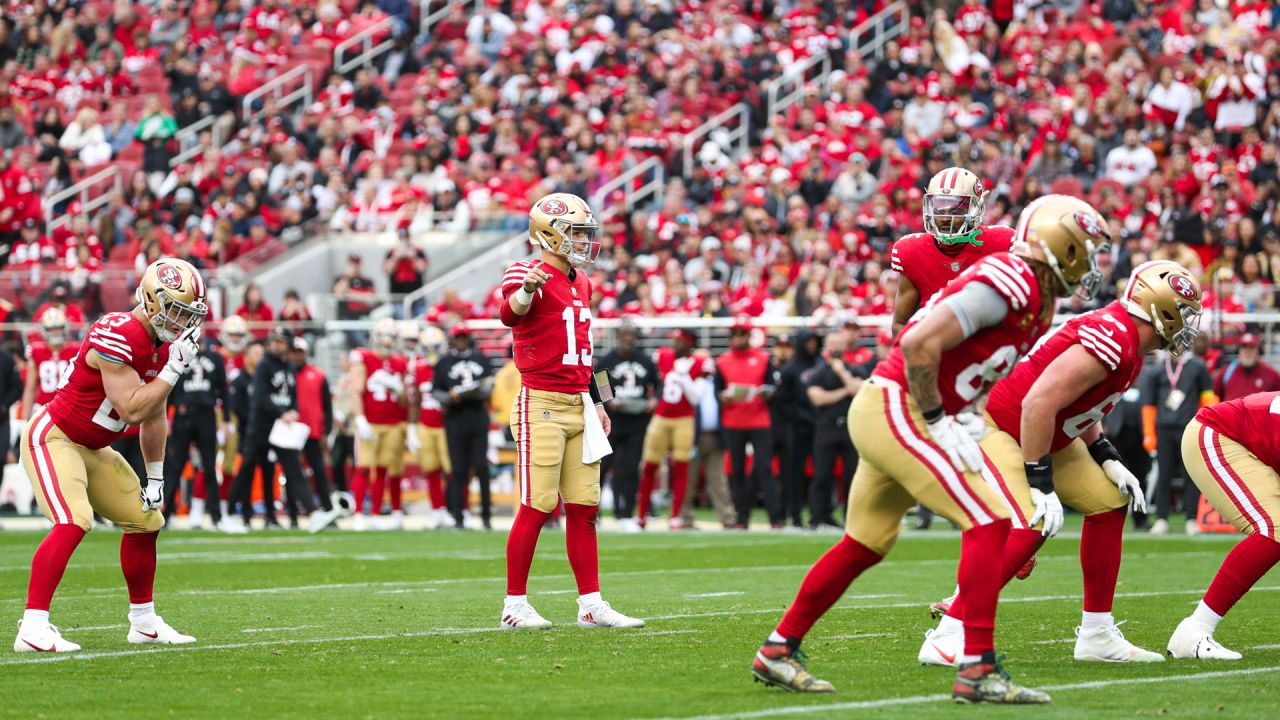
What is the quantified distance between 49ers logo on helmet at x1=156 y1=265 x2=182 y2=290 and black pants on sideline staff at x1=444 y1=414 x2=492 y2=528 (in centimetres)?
960

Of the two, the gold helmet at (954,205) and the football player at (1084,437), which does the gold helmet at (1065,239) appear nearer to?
the football player at (1084,437)

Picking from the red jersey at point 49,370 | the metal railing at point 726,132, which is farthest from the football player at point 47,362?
the metal railing at point 726,132

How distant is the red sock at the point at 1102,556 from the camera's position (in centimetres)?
726

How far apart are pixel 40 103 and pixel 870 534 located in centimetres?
2655

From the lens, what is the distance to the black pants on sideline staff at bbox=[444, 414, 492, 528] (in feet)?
57.0

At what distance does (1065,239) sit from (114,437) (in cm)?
426

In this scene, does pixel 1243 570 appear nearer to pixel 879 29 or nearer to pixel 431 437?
pixel 431 437

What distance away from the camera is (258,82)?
96.1ft

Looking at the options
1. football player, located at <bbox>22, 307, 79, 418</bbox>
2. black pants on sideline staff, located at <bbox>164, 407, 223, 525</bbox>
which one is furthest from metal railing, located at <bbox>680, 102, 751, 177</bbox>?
black pants on sideline staff, located at <bbox>164, 407, 223, 525</bbox>

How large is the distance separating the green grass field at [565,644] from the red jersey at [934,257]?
5.27 feet

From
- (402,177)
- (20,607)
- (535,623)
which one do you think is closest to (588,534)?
(535,623)

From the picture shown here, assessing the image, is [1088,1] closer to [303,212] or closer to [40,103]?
[303,212]

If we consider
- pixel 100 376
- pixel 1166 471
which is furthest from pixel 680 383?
pixel 100 376

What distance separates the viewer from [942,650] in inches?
278
